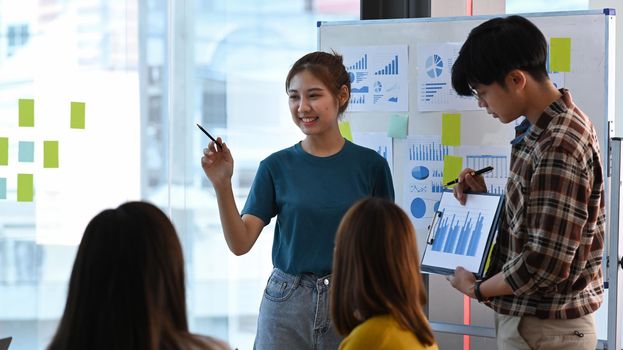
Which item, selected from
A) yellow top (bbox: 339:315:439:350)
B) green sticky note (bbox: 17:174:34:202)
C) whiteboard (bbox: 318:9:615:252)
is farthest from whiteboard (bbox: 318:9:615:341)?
yellow top (bbox: 339:315:439:350)

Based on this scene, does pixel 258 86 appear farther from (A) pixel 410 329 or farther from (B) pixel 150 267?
(B) pixel 150 267

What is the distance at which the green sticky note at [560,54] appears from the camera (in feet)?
9.79

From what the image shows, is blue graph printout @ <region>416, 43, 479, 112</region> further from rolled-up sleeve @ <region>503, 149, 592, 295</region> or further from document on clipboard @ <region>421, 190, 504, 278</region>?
rolled-up sleeve @ <region>503, 149, 592, 295</region>

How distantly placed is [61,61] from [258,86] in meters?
0.90

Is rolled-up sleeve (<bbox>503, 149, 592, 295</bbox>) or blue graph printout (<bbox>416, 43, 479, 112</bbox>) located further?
blue graph printout (<bbox>416, 43, 479, 112</bbox>)

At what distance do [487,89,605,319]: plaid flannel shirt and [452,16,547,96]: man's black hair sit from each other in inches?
4.5

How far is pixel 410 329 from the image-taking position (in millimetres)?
1754

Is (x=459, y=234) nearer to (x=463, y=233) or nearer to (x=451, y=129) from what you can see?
(x=463, y=233)

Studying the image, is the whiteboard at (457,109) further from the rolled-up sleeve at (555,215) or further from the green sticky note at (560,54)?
the rolled-up sleeve at (555,215)

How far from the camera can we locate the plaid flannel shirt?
1986 millimetres

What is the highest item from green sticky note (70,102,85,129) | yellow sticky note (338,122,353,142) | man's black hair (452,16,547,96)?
man's black hair (452,16,547,96)

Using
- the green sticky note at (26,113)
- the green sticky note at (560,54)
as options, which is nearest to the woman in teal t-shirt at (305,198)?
the green sticky note at (560,54)

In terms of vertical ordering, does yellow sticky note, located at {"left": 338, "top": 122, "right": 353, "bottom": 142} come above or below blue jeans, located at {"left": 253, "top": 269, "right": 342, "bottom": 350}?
above

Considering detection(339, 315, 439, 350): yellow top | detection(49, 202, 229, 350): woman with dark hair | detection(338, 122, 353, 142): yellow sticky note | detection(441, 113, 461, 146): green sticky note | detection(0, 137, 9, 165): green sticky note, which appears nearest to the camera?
detection(49, 202, 229, 350): woman with dark hair
